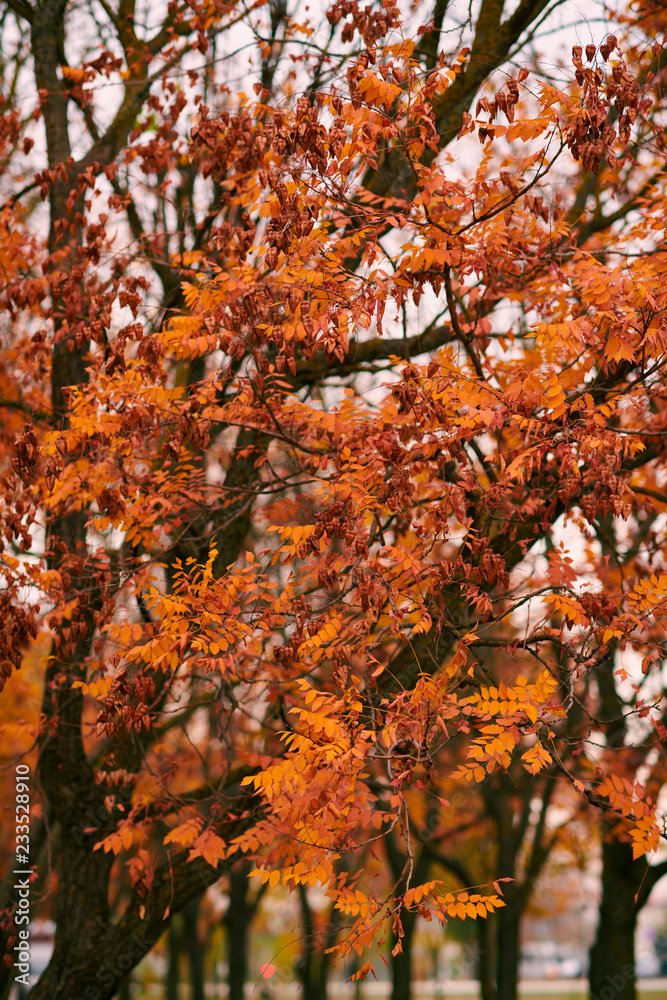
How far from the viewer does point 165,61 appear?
8633mm

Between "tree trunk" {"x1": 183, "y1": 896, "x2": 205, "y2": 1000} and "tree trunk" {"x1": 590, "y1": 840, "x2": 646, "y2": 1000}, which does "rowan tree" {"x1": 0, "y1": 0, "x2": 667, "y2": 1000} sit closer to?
"tree trunk" {"x1": 590, "y1": 840, "x2": 646, "y2": 1000}

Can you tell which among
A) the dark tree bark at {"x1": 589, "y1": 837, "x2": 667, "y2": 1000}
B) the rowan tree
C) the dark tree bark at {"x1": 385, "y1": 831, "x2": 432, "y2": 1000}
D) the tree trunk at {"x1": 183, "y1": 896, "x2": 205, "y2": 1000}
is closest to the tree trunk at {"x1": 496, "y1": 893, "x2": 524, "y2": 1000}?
the dark tree bark at {"x1": 385, "y1": 831, "x2": 432, "y2": 1000}

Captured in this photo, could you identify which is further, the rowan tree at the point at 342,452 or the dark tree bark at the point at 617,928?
the dark tree bark at the point at 617,928

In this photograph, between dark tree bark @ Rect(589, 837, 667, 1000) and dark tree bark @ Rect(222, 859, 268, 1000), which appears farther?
dark tree bark @ Rect(222, 859, 268, 1000)

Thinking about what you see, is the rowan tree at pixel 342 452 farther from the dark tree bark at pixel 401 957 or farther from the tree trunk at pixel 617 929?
the dark tree bark at pixel 401 957

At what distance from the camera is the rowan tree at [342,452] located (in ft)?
15.4

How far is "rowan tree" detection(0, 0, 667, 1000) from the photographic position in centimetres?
470

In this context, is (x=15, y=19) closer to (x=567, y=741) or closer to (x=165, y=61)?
(x=165, y=61)

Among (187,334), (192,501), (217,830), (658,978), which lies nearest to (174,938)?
(217,830)

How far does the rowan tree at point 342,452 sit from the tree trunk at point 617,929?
13.7ft

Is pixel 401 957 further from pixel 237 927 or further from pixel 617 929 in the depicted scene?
pixel 237 927

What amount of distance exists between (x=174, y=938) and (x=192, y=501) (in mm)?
18039

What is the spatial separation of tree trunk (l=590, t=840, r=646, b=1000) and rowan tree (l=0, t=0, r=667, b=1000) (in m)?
4.17

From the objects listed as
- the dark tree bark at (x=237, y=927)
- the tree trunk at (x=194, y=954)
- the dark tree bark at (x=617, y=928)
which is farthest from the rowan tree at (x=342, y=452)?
the tree trunk at (x=194, y=954)
